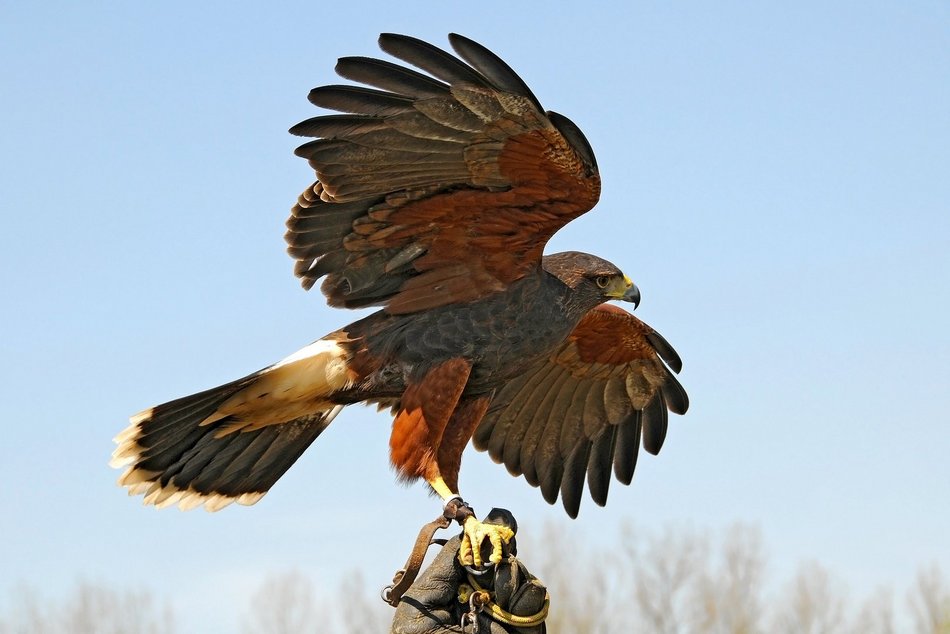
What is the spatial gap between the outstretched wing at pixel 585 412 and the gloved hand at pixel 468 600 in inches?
100

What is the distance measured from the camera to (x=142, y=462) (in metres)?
6.49

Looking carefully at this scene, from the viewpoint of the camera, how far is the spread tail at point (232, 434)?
644cm

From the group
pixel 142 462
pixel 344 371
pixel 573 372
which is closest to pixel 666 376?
pixel 573 372

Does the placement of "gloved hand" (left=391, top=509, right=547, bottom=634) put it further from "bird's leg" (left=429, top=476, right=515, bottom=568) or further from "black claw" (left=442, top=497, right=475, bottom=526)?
"black claw" (left=442, top=497, right=475, bottom=526)

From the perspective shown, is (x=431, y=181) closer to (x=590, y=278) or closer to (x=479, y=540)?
(x=590, y=278)

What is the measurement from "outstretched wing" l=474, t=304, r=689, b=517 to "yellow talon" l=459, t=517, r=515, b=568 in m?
2.42

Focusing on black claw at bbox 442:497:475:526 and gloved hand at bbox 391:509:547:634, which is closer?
gloved hand at bbox 391:509:547:634

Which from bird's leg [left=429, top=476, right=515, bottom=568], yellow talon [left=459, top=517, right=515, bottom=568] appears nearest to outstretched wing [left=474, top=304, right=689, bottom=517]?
bird's leg [left=429, top=476, right=515, bottom=568]

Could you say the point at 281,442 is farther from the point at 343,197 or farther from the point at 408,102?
the point at 408,102

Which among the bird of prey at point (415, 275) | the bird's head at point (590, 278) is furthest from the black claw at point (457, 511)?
the bird's head at point (590, 278)

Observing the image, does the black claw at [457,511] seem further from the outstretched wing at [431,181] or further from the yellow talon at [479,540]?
the outstretched wing at [431,181]

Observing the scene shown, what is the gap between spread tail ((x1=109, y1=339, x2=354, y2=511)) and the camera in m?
6.44

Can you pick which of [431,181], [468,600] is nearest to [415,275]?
[431,181]

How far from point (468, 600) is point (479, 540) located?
0.86 ft
